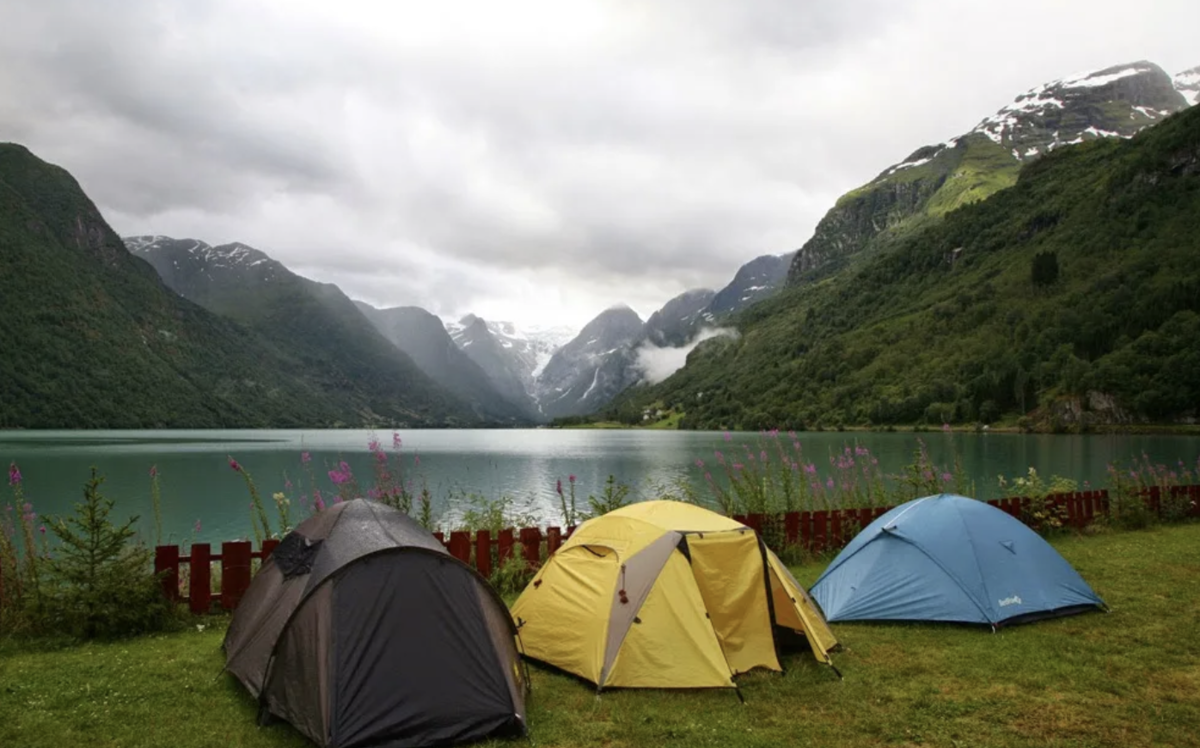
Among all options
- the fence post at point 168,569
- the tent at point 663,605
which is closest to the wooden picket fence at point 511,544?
the fence post at point 168,569

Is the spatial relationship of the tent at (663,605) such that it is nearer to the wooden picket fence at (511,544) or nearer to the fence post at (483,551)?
the wooden picket fence at (511,544)

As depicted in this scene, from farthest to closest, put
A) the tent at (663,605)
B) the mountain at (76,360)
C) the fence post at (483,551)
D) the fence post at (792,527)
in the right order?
the mountain at (76,360) → the fence post at (792,527) → the fence post at (483,551) → the tent at (663,605)

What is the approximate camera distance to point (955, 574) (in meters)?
9.67

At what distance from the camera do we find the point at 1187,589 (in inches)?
432

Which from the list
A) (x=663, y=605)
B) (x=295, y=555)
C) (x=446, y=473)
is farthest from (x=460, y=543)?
(x=446, y=473)

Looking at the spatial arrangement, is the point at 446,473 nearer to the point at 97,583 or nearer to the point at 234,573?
the point at 234,573

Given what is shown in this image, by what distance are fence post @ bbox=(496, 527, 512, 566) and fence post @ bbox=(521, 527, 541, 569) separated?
230 millimetres

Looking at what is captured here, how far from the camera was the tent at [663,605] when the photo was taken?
7.34 metres

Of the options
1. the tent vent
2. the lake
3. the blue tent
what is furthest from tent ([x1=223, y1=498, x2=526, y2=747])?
the lake

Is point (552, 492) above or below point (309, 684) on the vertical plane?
below

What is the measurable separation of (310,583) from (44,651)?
417 centimetres

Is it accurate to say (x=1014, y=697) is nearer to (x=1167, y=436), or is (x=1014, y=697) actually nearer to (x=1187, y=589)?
(x=1187, y=589)

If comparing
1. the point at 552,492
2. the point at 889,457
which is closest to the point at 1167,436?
the point at 889,457

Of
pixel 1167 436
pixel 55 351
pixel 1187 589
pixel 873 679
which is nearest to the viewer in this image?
pixel 873 679
